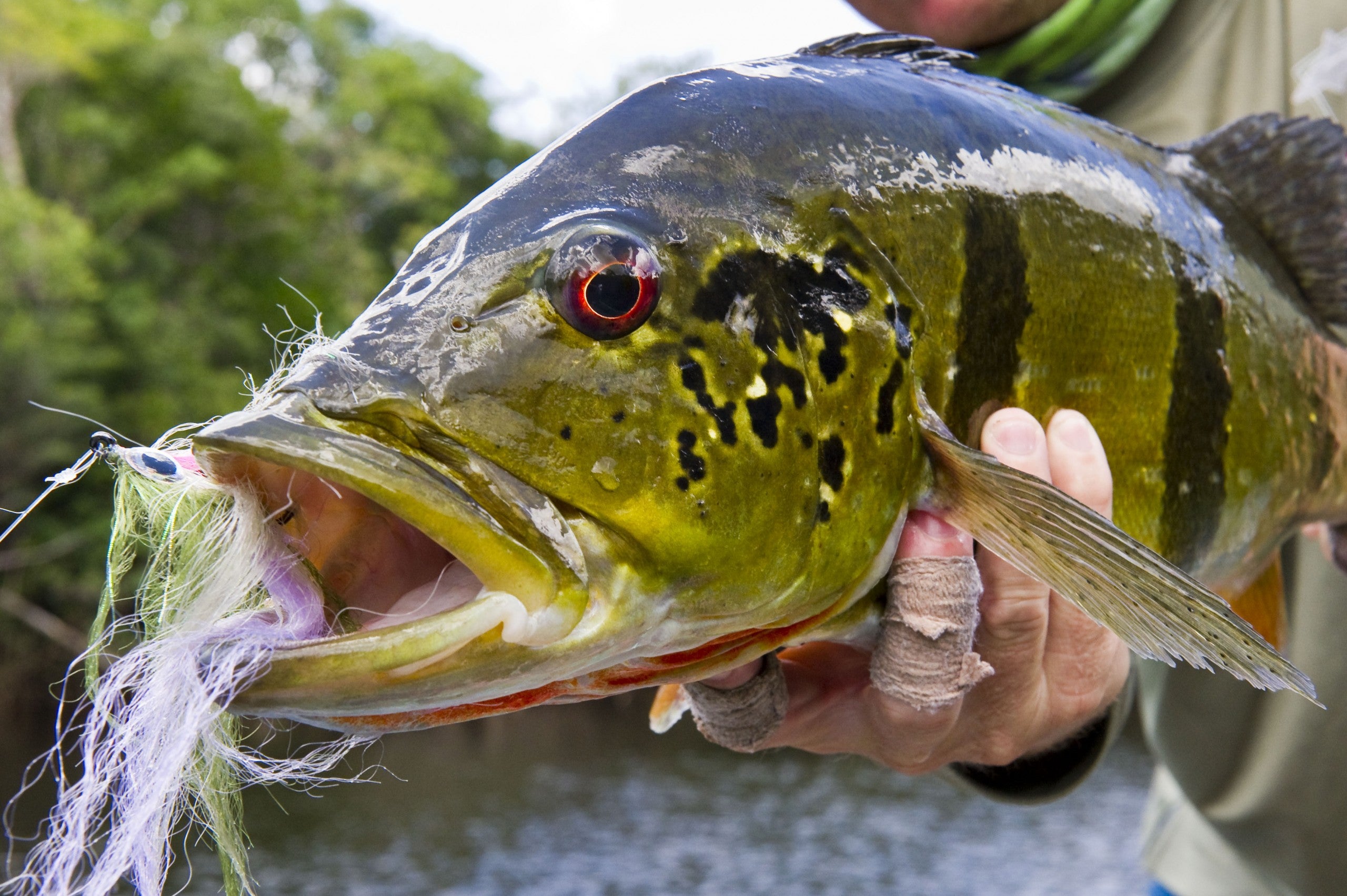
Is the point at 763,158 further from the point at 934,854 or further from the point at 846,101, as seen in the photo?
the point at 934,854

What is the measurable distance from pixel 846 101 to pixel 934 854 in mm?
26897

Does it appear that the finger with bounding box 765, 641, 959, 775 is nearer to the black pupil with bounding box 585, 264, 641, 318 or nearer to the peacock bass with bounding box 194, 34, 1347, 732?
the peacock bass with bounding box 194, 34, 1347, 732

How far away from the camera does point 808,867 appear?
25.3 metres

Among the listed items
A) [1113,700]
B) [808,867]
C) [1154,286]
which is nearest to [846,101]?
[1154,286]

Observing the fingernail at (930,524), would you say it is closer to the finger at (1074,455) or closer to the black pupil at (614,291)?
the finger at (1074,455)

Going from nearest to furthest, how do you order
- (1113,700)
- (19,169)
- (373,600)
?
(373,600) < (1113,700) < (19,169)

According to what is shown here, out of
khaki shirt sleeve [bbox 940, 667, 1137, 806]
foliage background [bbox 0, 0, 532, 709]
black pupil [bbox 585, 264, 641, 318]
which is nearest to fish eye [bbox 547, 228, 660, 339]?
black pupil [bbox 585, 264, 641, 318]

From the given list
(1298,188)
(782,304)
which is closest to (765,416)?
(782,304)

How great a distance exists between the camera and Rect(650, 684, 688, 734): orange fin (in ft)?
8.34

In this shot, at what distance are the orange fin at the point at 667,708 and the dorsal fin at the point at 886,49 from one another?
133 cm

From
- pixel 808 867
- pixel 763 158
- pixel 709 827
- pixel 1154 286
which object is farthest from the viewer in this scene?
pixel 709 827

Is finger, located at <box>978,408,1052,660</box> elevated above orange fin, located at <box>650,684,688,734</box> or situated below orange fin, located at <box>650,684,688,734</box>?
above

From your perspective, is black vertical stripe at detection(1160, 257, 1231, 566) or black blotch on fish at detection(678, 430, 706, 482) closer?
black blotch on fish at detection(678, 430, 706, 482)

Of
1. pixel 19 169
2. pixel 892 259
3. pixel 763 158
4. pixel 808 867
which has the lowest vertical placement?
pixel 808 867
